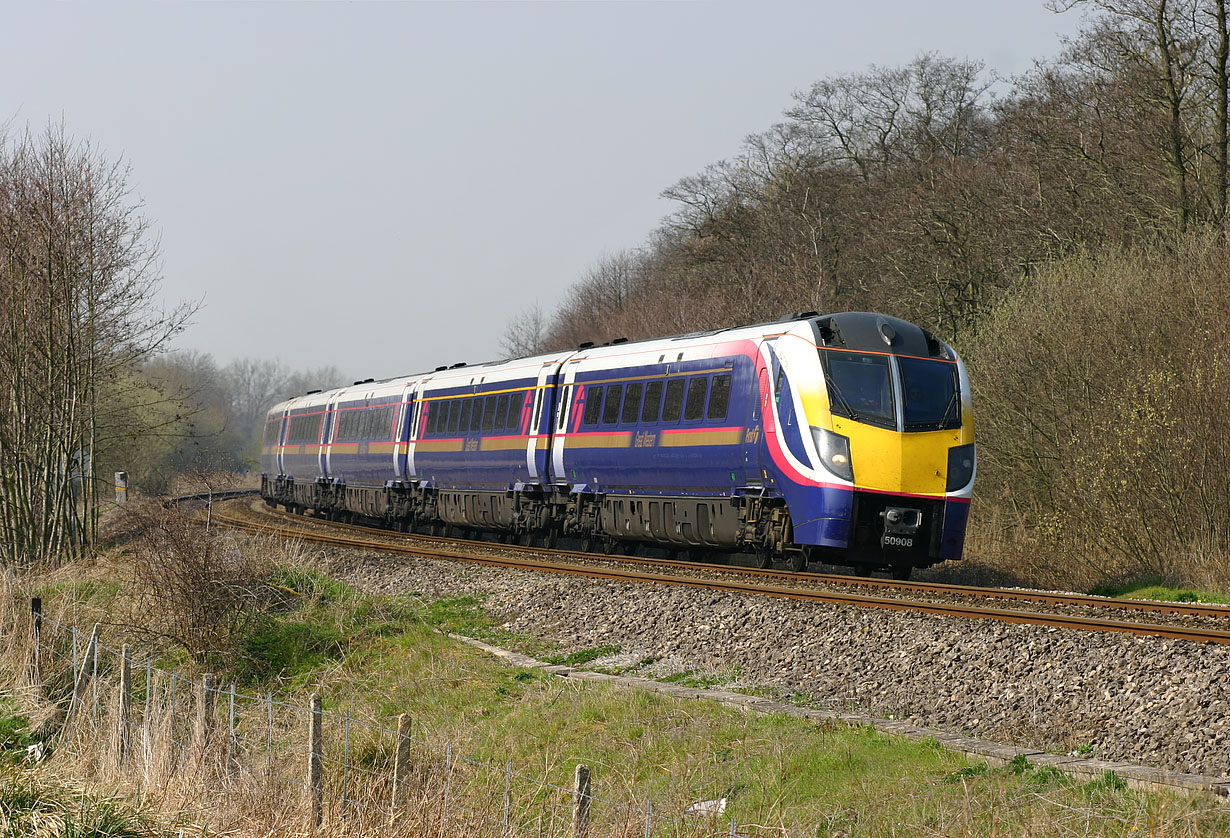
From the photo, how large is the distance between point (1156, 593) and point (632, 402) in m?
7.87

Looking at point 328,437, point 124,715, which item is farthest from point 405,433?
point 124,715

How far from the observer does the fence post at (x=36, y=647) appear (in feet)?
42.6

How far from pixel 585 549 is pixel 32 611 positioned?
1017cm

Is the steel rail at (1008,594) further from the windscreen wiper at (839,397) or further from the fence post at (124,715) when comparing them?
the fence post at (124,715)

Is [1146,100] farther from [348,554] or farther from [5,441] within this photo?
[5,441]

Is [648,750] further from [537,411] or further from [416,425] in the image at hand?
[416,425]

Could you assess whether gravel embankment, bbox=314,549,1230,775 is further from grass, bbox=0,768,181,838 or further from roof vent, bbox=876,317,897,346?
grass, bbox=0,768,181,838

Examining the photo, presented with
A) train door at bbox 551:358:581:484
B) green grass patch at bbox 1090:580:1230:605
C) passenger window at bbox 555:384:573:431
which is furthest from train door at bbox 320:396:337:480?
green grass patch at bbox 1090:580:1230:605

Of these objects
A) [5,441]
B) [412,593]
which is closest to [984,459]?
[412,593]

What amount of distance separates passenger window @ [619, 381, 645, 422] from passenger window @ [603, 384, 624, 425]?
0.66 ft

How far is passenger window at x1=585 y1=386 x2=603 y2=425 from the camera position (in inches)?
801

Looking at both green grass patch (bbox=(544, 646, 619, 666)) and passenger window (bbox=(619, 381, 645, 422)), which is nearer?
green grass patch (bbox=(544, 646, 619, 666))

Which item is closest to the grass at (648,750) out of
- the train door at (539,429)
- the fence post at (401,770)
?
the fence post at (401,770)

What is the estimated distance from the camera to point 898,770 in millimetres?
7699
